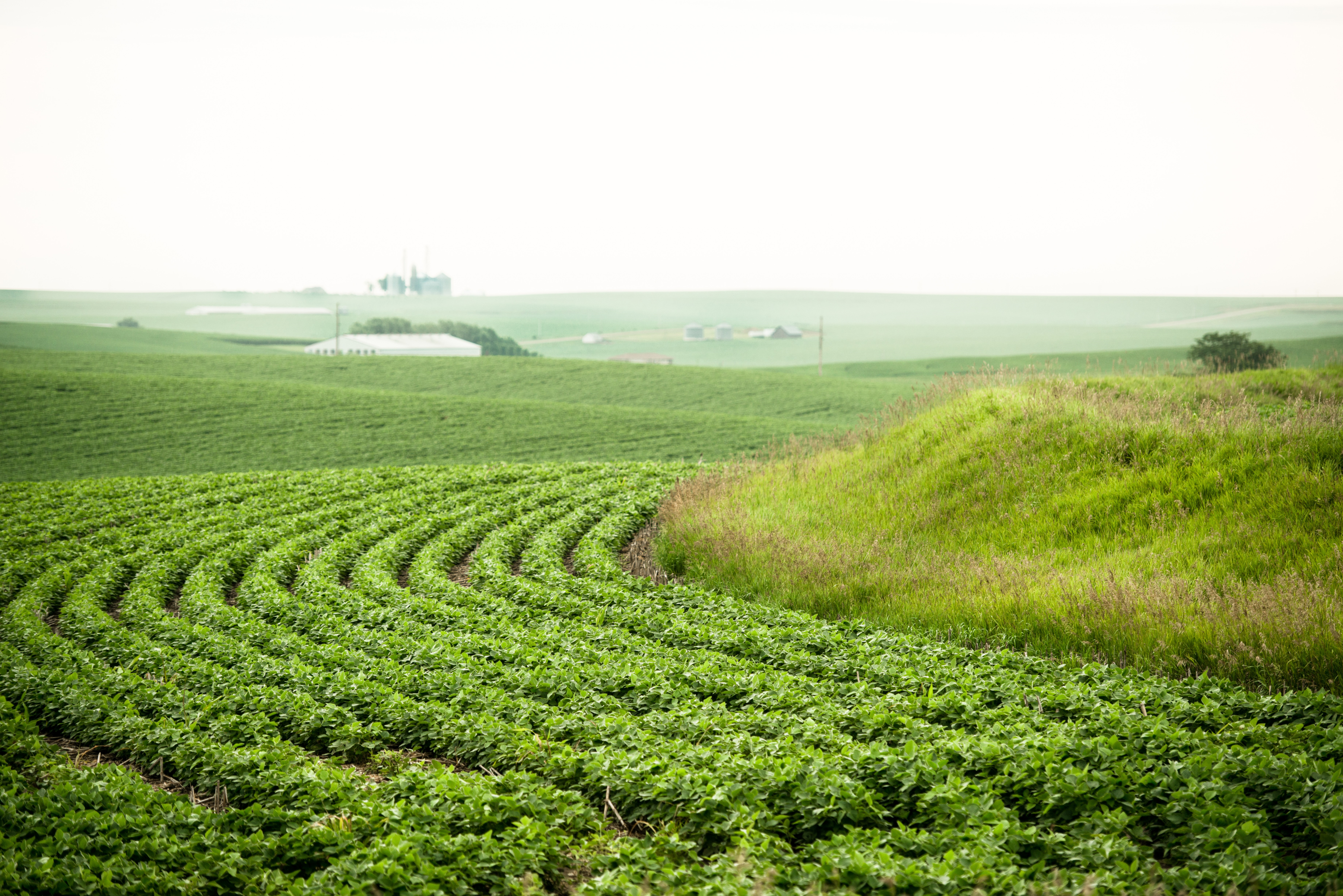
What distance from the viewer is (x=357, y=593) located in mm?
11734

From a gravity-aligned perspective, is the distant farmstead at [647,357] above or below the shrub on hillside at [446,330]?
below

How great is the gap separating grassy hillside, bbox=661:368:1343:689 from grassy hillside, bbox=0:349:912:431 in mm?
30246

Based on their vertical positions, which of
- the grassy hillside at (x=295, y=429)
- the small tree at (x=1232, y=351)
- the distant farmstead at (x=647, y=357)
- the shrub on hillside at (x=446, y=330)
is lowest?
the grassy hillside at (x=295, y=429)

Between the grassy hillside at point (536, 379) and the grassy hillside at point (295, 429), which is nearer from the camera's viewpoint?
the grassy hillside at point (295, 429)

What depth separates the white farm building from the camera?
9812cm

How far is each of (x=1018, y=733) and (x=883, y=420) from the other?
1347 cm

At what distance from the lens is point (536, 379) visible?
56312 millimetres

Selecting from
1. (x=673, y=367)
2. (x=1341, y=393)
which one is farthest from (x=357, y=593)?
(x=673, y=367)

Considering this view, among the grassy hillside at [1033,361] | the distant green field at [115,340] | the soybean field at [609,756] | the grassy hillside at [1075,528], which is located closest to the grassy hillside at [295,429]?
the grassy hillside at [1075,528]

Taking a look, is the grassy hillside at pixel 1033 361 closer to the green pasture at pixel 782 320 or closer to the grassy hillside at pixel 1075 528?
the green pasture at pixel 782 320

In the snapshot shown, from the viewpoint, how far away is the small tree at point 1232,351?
150 ft

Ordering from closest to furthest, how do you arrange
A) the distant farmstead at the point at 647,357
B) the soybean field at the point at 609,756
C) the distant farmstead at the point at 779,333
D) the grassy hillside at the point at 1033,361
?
the soybean field at the point at 609,756 → the grassy hillside at the point at 1033,361 → the distant farmstead at the point at 647,357 → the distant farmstead at the point at 779,333

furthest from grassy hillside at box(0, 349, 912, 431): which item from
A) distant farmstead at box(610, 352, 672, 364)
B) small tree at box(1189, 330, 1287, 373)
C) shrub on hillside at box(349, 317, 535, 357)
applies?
distant farmstead at box(610, 352, 672, 364)

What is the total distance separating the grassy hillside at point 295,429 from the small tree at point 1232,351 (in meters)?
23.3
